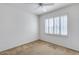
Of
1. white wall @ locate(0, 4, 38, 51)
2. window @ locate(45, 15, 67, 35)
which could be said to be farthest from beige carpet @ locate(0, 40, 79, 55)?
window @ locate(45, 15, 67, 35)

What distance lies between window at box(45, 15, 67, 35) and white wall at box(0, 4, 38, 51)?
0.20 meters

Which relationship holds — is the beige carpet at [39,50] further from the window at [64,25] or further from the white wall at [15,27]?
the window at [64,25]

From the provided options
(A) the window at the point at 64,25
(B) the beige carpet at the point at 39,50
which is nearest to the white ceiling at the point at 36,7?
(A) the window at the point at 64,25

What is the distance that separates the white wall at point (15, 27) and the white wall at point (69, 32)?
15 cm

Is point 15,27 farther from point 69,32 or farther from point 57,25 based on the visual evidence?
point 69,32

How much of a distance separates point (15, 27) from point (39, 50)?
0.49 m

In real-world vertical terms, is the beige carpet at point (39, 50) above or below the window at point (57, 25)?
below

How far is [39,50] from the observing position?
1111 mm

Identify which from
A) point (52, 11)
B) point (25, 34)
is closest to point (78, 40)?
point (52, 11)

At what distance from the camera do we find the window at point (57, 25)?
1.09 metres

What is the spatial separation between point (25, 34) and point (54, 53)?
1.68ft

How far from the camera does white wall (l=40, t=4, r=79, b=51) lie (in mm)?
1102

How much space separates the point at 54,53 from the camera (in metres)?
1.08

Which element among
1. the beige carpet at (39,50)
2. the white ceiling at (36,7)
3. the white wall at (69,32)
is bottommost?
the beige carpet at (39,50)
